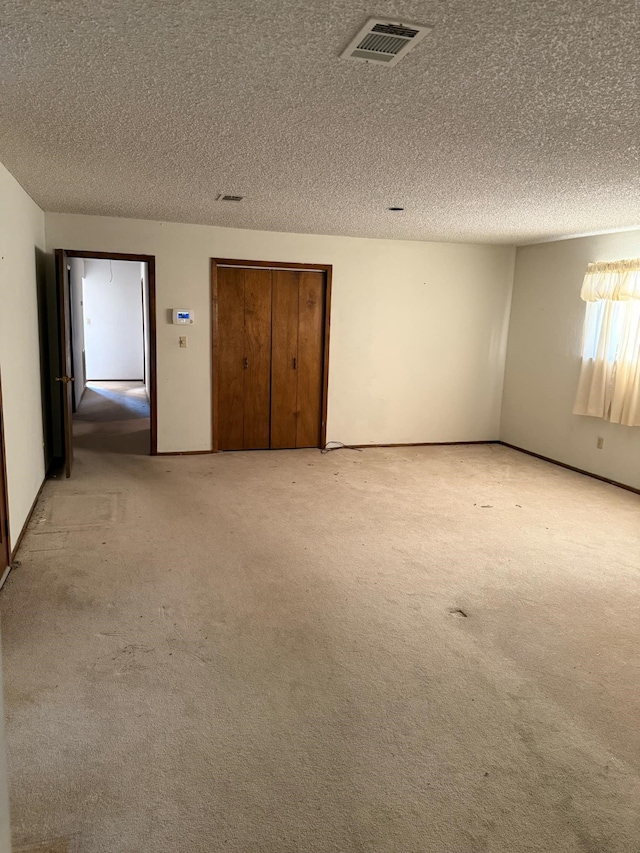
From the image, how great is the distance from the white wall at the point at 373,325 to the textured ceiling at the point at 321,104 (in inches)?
52.7

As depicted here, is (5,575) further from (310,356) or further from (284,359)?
(310,356)

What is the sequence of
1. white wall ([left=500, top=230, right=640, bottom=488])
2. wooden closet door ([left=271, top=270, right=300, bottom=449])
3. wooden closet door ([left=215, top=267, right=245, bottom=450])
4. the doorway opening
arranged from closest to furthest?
white wall ([left=500, top=230, right=640, bottom=488]), wooden closet door ([left=215, top=267, right=245, bottom=450]), wooden closet door ([left=271, top=270, right=300, bottom=449]), the doorway opening

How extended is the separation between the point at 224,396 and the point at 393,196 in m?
2.94

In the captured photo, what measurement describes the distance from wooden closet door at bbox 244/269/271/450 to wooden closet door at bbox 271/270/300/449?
67 mm

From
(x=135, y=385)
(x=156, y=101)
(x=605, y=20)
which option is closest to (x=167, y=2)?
(x=156, y=101)

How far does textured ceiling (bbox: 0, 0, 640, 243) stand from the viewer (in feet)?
5.68

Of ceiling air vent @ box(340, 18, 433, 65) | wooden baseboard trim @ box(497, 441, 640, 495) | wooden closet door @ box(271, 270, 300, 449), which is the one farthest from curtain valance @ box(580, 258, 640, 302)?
ceiling air vent @ box(340, 18, 433, 65)

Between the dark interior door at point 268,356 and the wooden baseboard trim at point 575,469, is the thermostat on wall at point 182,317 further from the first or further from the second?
the wooden baseboard trim at point 575,469

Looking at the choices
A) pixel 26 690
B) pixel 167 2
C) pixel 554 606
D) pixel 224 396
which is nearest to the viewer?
pixel 167 2

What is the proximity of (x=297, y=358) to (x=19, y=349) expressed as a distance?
10.2ft

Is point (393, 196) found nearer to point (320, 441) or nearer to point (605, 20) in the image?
point (605, 20)

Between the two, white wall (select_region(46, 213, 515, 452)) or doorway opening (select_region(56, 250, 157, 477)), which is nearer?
white wall (select_region(46, 213, 515, 452))

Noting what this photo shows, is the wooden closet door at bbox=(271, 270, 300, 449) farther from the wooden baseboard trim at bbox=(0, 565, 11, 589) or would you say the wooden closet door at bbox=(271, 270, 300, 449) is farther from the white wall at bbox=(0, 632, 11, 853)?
the white wall at bbox=(0, 632, 11, 853)

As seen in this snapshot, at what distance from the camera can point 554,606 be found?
124 inches
